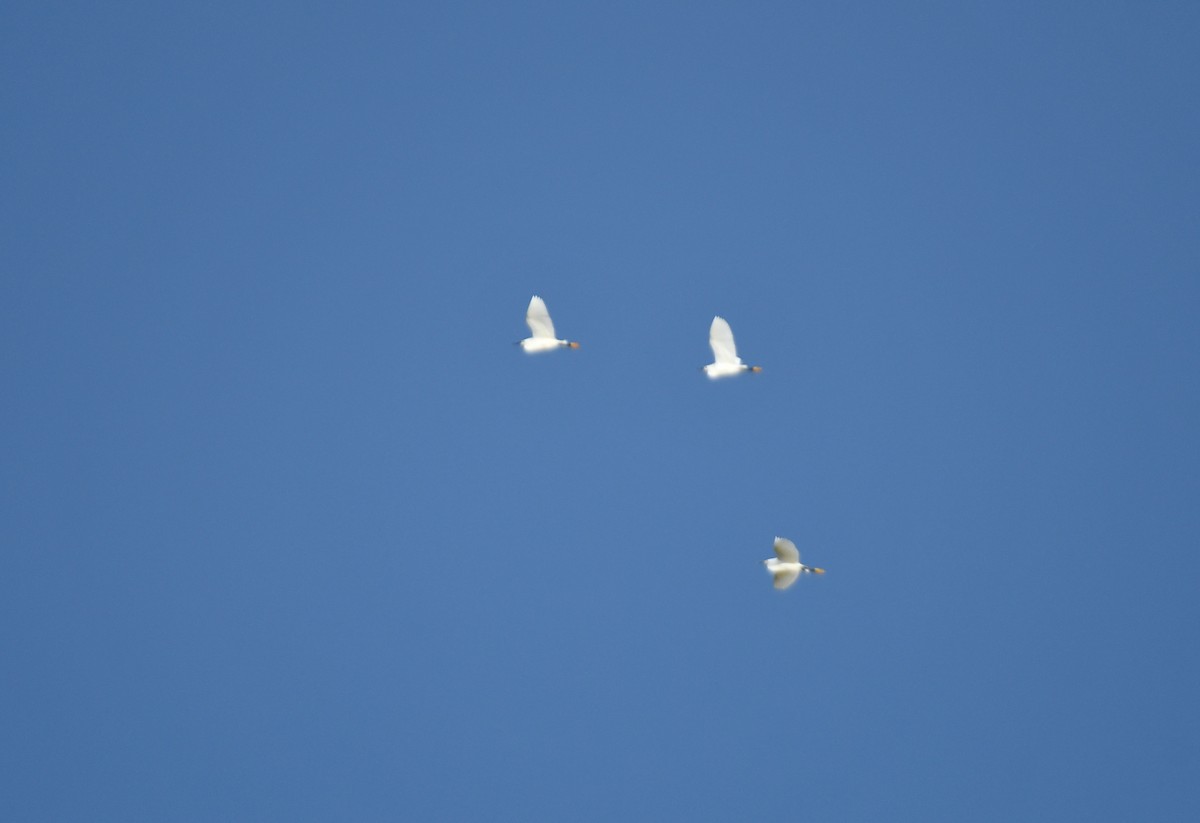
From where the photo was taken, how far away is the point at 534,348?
87.2 ft

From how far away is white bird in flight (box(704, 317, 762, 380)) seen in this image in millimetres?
26125

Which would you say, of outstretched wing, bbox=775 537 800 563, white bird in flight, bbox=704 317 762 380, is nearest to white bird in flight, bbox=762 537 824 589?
outstretched wing, bbox=775 537 800 563

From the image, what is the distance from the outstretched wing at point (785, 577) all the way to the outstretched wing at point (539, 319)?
5006 millimetres

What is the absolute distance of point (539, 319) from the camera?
86.3 ft

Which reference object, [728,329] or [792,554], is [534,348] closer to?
[728,329]

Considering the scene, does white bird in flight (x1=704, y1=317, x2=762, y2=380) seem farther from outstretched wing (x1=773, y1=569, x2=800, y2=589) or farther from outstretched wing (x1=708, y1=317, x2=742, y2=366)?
outstretched wing (x1=773, y1=569, x2=800, y2=589)

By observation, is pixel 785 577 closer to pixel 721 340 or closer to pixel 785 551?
pixel 785 551

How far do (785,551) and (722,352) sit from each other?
3166mm

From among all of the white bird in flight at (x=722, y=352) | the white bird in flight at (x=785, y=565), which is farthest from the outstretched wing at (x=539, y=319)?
the white bird in flight at (x=785, y=565)

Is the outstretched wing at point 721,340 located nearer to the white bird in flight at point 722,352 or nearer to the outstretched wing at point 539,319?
the white bird in flight at point 722,352

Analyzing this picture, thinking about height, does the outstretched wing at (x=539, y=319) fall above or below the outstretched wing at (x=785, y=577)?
above

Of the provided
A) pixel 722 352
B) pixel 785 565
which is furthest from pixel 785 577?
pixel 722 352

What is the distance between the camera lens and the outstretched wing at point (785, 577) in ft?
84.6

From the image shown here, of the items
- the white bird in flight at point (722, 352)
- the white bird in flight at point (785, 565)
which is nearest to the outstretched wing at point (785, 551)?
the white bird in flight at point (785, 565)
